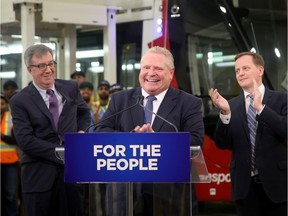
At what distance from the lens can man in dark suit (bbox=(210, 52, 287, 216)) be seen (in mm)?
4496

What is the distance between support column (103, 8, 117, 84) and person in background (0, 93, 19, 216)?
1.98m

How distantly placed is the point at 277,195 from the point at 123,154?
1.46m

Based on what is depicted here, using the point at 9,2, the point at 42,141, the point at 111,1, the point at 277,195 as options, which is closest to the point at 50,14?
the point at 9,2

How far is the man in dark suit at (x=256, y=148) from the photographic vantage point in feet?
14.8

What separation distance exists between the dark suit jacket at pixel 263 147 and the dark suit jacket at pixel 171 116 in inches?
15.6

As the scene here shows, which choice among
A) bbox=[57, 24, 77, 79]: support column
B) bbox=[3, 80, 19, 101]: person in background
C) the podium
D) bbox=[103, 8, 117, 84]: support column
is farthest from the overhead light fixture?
the podium

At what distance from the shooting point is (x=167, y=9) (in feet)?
26.1

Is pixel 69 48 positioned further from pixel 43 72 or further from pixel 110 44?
pixel 43 72

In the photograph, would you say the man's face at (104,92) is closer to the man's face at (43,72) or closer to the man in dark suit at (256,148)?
the man's face at (43,72)

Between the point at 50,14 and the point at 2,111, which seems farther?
the point at 50,14

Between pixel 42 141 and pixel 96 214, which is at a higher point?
pixel 42 141

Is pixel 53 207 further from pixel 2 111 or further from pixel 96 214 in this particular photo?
pixel 2 111

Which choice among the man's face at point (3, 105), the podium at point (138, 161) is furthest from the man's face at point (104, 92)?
the podium at point (138, 161)

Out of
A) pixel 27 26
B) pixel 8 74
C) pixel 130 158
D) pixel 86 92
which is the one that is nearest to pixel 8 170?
pixel 86 92
